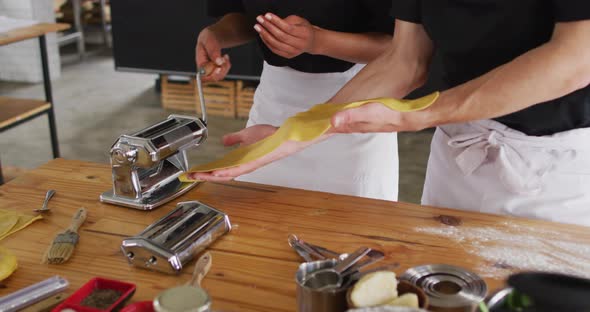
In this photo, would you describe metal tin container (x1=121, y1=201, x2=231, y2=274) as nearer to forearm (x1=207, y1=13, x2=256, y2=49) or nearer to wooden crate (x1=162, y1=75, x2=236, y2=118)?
forearm (x1=207, y1=13, x2=256, y2=49)

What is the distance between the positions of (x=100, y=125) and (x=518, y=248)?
14.3ft

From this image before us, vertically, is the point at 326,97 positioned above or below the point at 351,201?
above

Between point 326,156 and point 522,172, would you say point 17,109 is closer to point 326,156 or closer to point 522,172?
point 326,156

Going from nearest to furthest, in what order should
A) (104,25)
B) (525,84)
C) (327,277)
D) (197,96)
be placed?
(327,277) → (525,84) → (197,96) → (104,25)

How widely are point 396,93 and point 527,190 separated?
0.42 meters

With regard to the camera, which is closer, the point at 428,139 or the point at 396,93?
the point at 396,93

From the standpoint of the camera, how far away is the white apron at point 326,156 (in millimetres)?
2008

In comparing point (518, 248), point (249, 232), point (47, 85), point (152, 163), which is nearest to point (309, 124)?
point (249, 232)

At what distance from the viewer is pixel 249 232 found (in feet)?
4.45

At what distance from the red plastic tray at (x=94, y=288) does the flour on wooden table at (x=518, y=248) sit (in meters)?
0.64

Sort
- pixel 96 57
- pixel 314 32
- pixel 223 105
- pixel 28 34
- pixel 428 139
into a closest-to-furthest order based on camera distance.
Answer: pixel 314 32 < pixel 28 34 < pixel 428 139 < pixel 223 105 < pixel 96 57

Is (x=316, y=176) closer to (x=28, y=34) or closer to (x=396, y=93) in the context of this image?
(x=396, y=93)

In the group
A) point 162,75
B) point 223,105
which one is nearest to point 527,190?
point 223,105

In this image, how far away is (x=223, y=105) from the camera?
17.4 ft
